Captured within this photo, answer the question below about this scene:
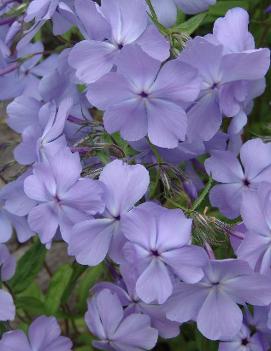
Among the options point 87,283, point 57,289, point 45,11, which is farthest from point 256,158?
point 87,283

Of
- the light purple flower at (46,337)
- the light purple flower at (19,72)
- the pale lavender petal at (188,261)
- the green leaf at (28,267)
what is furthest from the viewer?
the green leaf at (28,267)

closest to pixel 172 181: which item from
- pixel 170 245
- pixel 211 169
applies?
pixel 211 169

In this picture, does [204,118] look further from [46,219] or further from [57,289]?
[57,289]

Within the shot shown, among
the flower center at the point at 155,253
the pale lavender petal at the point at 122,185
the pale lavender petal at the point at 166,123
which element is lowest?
the flower center at the point at 155,253

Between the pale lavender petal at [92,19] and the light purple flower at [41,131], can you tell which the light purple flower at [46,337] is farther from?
the pale lavender petal at [92,19]

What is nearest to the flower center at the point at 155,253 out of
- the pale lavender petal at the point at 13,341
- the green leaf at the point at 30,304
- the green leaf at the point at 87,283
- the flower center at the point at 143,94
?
the flower center at the point at 143,94

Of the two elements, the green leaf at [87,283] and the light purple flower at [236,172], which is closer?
the light purple flower at [236,172]

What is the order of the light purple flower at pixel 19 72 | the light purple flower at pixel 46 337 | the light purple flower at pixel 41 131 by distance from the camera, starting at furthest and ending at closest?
the light purple flower at pixel 19 72
the light purple flower at pixel 46 337
the light purple flower at pixel 41 131

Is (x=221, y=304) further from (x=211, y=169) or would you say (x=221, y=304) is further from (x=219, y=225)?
(x=211, y=169)
